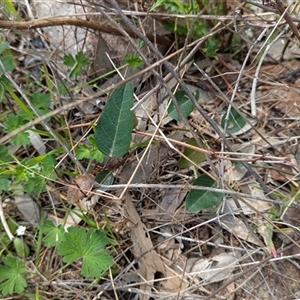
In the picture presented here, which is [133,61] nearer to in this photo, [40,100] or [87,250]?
[40,100]

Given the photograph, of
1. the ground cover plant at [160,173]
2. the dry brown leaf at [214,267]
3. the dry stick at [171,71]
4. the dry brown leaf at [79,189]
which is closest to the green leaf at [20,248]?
the ground cover plant at [160,173]

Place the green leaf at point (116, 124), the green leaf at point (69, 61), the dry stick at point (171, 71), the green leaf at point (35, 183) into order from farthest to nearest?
the green leaf at point (69, 61) → the green leaf at point (35, 183) → the green leaf at point (116, 124) → the dry stick at point (171, 71)

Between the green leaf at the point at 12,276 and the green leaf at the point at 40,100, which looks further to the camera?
the green leaf at the point at 40,100

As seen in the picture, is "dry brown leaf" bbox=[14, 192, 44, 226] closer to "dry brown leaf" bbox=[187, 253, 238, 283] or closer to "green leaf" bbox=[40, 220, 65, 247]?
"green leaf" bbox=[40, 220, 65, 247]

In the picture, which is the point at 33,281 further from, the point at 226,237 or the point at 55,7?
the point at 55,7

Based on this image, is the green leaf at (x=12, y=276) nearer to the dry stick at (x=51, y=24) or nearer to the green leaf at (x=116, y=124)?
the green leaf at (x=116, y=124)

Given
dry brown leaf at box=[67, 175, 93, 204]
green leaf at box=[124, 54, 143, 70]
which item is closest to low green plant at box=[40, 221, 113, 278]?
dry brown leaf at box=[67, 175, 93, 204]

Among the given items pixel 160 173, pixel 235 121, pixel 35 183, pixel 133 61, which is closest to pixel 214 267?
pixel 160 173

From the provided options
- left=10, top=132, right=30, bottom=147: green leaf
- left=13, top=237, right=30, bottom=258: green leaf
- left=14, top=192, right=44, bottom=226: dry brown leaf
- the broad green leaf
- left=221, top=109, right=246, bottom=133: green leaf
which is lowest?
left=13, top=237, right=30, bottom=258: green leaf
